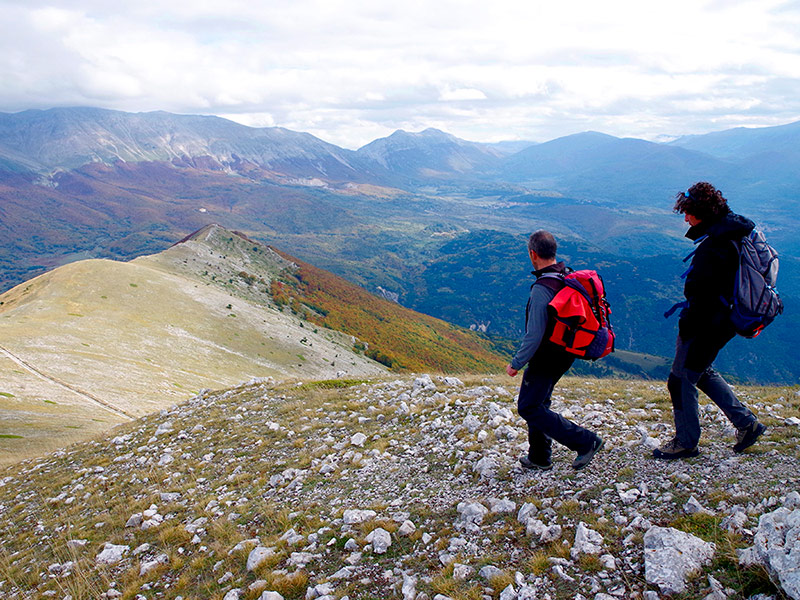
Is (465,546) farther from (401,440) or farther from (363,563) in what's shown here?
(401,440)

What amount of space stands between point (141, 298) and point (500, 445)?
2000 inches

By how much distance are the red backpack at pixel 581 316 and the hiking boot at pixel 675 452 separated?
2.01 metres

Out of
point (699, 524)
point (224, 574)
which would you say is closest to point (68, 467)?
point (224, 574)

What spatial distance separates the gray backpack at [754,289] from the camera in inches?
228

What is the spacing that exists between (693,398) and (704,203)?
2.94 metres

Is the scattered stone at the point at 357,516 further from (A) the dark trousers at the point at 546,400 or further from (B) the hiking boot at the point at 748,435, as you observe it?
(B) the hiking boot at the point at 748,435

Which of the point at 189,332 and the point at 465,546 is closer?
the point at 465,546

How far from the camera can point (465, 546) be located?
5.76 metres

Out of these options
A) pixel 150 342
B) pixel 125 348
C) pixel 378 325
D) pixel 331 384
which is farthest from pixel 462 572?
pixel 378 325

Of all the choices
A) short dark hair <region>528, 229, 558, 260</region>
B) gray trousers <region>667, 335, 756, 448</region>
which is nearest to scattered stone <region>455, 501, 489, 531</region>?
gray trousers <region>667, 335, 756, 448</region>

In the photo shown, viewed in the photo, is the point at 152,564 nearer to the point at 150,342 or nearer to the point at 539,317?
the point at 539,317

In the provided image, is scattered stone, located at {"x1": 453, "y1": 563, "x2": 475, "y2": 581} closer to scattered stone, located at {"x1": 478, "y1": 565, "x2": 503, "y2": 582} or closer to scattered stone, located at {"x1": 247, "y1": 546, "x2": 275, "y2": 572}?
scattered stone, located at {"x1": 478, "y1": 565, "x2": 503, "y2": 582}

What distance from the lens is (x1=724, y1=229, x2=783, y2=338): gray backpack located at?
228 inches

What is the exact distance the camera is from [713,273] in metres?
6.00
